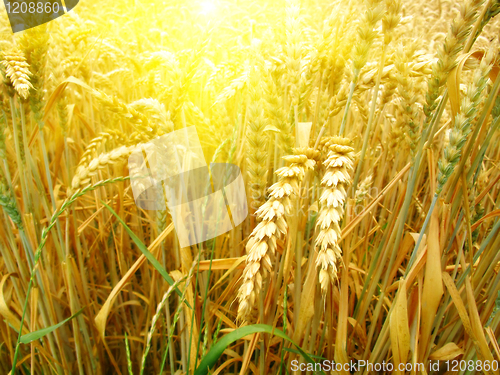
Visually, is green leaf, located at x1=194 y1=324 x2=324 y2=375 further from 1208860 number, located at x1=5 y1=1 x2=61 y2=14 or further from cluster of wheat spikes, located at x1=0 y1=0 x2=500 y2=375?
1208860 number, located at x1=5 y1=1 x2=61 y2=14

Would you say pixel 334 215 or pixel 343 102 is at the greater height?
pixel 343 102

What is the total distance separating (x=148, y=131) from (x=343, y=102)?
1.30 feet

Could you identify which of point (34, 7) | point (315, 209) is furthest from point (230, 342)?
point (34, 7)

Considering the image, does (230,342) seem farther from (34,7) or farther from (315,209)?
(34,7)

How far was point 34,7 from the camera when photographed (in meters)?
0.60

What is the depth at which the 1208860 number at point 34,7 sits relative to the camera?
0.60 meters

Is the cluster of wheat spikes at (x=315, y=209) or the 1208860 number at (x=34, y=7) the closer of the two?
the cluster of wheat spikes at (x=315, y=209)

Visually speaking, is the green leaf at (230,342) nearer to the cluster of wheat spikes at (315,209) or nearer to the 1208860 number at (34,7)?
the cluster of wheat spikes at (315,209)

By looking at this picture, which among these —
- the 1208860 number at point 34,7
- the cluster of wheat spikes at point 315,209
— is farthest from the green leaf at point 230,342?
the 1208860 number at point 34,7

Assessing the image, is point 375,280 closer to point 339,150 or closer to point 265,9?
point 339,150

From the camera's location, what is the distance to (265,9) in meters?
2.35

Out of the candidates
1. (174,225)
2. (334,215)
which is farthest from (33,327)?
(334,215)

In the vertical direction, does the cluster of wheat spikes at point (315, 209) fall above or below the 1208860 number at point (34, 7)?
below

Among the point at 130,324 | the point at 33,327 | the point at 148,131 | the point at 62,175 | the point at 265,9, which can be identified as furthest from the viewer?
the point at 265,9
